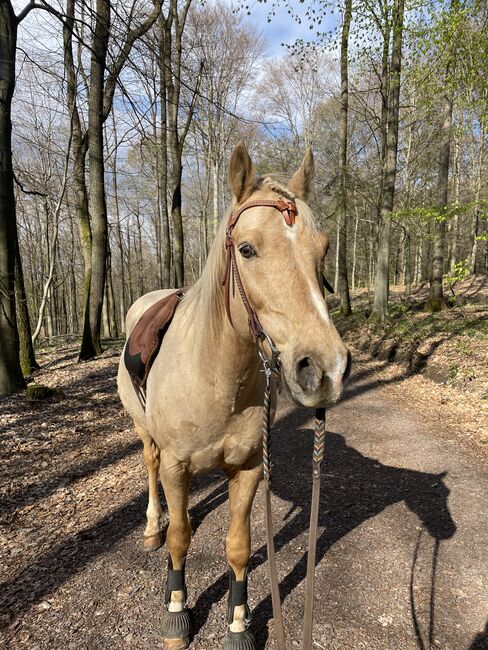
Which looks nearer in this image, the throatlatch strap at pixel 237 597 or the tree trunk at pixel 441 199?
the throatlatch strap at pixel 237 597

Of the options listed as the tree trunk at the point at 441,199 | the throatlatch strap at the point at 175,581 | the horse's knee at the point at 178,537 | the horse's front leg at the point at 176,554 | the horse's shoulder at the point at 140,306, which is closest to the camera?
the horse's front leg at the point at 176,554

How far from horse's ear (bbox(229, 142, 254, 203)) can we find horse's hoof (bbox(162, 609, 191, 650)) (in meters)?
2.72

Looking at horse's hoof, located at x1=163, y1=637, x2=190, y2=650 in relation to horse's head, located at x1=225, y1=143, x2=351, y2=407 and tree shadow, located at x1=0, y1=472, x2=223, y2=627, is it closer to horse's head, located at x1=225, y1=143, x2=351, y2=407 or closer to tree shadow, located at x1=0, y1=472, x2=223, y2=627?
tree shadow, located at x1=0, y1=472, x2=223, y2=627

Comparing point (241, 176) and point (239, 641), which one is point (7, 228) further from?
point (239, 641)

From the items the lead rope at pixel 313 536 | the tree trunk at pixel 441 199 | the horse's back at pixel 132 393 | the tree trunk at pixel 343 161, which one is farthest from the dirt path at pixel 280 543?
the tree trunk at pixel 343 161

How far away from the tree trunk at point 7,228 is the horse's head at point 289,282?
6.86 m

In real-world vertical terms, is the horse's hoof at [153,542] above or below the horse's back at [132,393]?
below

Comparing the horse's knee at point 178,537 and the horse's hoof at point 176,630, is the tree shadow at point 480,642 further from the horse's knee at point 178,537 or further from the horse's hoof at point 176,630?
the horse's knee at point 178,537

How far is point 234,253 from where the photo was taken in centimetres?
168

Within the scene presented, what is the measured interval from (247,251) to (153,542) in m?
3.09

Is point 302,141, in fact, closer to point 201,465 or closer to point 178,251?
point 178,251

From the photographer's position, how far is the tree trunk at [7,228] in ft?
21.4

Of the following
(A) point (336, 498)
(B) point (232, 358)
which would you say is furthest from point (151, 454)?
(B) point (232, 358)

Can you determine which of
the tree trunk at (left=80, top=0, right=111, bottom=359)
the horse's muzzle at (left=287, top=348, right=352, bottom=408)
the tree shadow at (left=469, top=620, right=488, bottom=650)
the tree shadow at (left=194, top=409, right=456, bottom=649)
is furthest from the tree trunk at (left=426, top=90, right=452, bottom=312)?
the horse's muzzle at (left=287, top=348, right=352, bottom=408)
